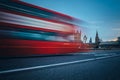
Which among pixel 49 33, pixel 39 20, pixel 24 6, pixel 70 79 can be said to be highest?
pixel 24 6

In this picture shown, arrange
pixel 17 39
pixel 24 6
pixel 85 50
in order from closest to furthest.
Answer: pixel 17 39 < pixel 24 6 < pixel 85 50

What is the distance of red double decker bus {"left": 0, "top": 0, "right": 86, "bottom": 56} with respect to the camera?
30.8ft

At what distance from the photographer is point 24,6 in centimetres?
1084

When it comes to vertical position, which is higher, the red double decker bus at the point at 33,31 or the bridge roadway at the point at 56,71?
the red double decker bus at the point at 33,31

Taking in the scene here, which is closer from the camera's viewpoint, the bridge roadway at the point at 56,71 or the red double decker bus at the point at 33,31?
the bridge roadway at the point at 56,71

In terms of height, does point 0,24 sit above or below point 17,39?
above

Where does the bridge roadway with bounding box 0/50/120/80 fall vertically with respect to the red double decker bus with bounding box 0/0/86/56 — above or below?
below

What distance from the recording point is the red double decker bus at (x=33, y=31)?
938cm

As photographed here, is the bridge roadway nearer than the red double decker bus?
Yes

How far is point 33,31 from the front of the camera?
36.8ft

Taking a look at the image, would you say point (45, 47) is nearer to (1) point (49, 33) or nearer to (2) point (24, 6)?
(1) point (49, 33)

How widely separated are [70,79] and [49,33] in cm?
953

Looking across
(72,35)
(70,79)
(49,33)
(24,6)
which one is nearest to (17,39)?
(24,6)

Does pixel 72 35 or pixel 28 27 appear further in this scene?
pixel 72 35
